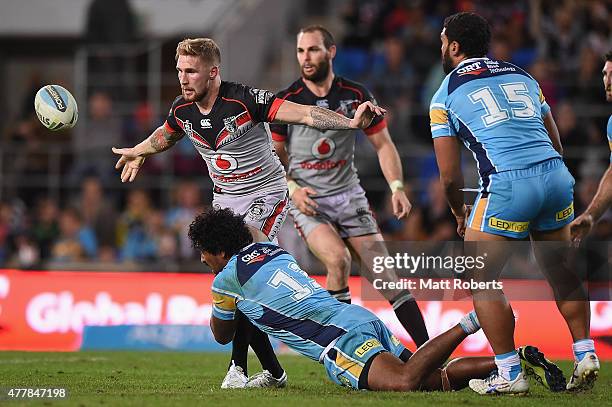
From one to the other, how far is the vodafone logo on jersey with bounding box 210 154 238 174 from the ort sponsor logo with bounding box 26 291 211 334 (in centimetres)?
487

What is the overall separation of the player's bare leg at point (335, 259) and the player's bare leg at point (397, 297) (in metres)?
0.26

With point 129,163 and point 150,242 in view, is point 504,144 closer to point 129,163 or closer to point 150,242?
point 129,163

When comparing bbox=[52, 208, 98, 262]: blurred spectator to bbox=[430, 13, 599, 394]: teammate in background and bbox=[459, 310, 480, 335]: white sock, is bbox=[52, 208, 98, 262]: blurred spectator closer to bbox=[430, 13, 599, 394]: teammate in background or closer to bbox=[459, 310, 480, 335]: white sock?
bbox=[430, 13, 599, 394]: teammate in background

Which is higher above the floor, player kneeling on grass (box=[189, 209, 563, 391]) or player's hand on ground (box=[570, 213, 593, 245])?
player's hand on ground (box=[570, 213, 593, 245])

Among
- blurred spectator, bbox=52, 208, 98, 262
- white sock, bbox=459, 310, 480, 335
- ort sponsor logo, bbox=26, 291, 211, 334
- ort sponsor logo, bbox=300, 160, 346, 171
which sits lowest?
ort sponsor logo, bbox=26, 291, 211, 334

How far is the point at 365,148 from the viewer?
16.6 meters

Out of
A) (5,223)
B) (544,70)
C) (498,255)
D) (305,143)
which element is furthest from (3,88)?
(498,255)

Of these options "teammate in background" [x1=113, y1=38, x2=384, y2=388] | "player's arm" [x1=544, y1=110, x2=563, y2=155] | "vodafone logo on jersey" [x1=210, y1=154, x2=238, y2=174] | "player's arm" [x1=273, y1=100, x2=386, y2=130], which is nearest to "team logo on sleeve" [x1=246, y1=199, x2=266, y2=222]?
"teammate in background" [x1=113, y1=38, x2=384, y2=388]

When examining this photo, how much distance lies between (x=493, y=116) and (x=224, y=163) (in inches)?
91.5

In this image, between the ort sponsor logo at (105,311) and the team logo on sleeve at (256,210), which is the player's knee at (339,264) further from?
the ort sponsor logo at (105,311)

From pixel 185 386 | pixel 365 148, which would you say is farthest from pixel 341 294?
pixel 365 148

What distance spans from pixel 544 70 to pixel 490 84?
31.7ft

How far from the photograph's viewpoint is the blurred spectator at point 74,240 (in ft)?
53.3

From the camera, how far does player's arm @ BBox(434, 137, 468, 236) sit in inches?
292
